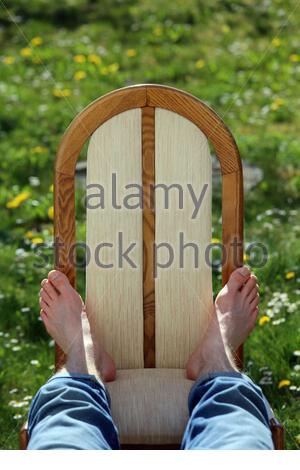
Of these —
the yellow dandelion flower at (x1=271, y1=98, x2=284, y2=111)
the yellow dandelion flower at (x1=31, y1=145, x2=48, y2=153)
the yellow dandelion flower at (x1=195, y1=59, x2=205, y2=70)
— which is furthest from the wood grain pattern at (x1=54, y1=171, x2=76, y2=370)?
the yellow dandelion flower at (x1=195, y1=59, x2=205, y2=70)

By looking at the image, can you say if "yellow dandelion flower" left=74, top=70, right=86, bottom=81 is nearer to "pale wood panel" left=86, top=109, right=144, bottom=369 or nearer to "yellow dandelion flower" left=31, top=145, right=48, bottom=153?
"yellow dandelion flower" left=31, top=145, right=48, bottom=153

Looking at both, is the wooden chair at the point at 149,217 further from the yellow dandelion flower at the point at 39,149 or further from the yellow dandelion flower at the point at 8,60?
the yellow dandelion flower at the point at 8,60

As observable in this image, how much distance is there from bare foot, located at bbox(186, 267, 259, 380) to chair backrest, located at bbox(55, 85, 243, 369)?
35 millimetres

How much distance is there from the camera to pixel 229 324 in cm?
244

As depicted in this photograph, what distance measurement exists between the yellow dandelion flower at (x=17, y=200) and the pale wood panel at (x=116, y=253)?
64.4 inches

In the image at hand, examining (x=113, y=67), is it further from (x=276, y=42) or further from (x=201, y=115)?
(x=201, y=115)

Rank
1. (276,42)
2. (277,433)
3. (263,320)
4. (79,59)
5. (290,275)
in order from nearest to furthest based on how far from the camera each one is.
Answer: (277,433) → (263,320) → (290,275) → (79,59) → (276,42)

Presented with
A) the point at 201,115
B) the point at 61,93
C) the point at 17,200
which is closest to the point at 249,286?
the point at 201,115

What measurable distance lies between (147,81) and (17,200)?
1.40 metres

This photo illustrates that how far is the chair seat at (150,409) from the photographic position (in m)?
2.16

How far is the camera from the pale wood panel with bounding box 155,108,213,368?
2.45 meters

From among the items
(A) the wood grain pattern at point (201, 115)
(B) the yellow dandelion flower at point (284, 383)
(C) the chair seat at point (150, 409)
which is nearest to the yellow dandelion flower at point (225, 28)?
(B) the yellow dandelion flower at point (284, 383)

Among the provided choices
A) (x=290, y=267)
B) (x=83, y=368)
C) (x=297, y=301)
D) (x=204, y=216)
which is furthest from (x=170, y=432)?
(x=290, y=267)
